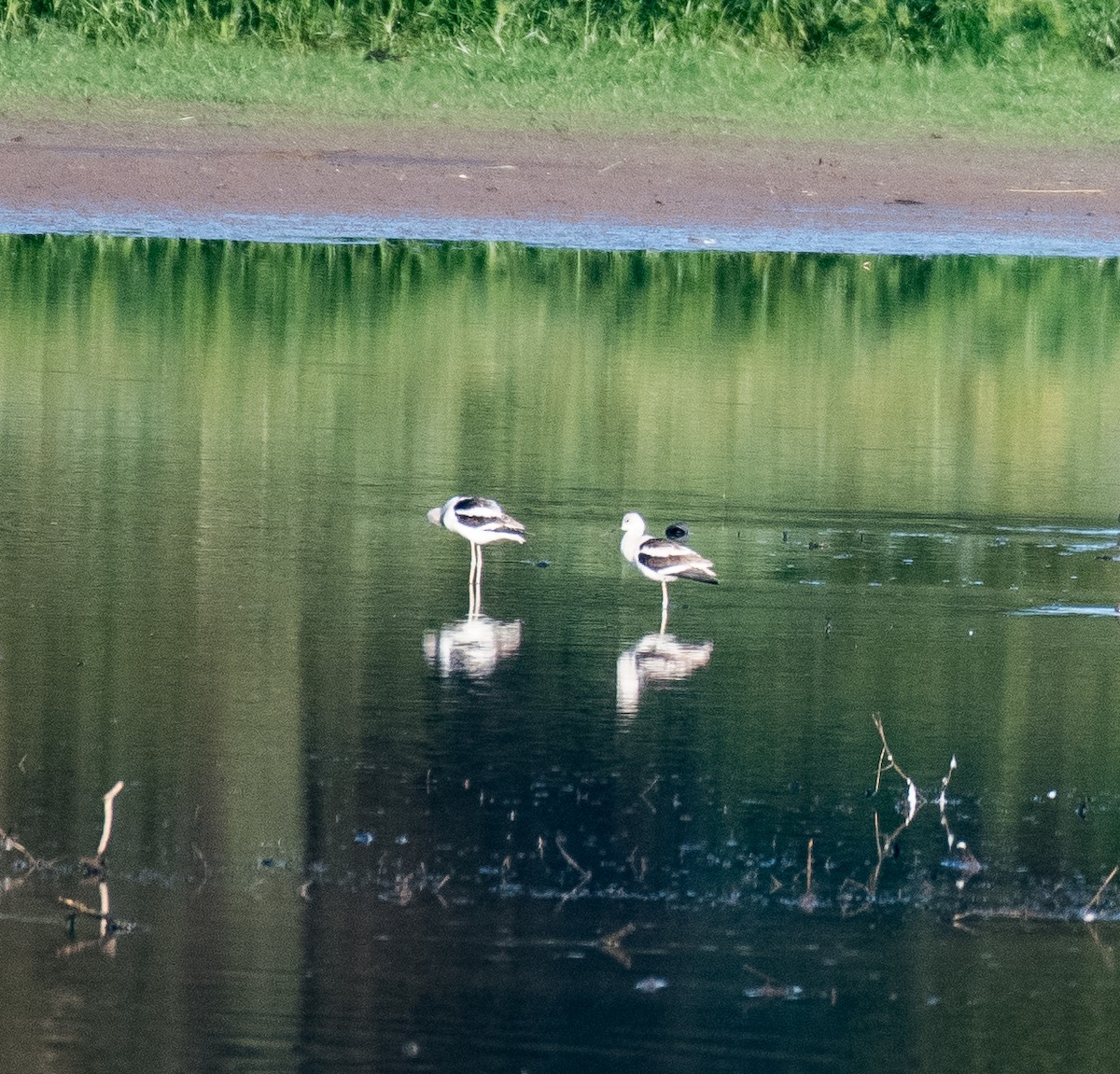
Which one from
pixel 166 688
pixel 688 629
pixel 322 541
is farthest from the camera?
pixel 322 541

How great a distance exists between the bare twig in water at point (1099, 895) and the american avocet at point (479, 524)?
4.12m

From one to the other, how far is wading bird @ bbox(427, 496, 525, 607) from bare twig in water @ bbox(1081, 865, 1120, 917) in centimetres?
412

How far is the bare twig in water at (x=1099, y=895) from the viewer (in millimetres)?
6777

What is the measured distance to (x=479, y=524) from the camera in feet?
35.3

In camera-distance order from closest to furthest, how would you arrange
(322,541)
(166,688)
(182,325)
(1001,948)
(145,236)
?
(1001,948) < (166,688) < (322,541) < (182,325) < (145,236)

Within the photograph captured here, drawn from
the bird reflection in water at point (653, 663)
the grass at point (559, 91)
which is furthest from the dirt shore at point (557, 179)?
the bird reflection in water at point (653, 663)

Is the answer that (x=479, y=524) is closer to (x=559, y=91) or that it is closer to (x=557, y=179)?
(x=557, y=179)

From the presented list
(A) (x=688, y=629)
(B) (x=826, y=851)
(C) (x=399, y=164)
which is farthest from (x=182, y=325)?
(B) (x=826, y=851)

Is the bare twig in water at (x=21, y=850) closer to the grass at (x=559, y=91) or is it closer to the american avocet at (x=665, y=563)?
the american avocet at (x=665, y=563)

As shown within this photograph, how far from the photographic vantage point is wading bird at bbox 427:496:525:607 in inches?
423

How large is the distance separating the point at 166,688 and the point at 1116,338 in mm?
11973

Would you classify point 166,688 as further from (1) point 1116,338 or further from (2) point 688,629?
(1) point 1116,338

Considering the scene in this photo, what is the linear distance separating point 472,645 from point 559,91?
16.8 meters

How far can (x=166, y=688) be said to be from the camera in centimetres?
865
